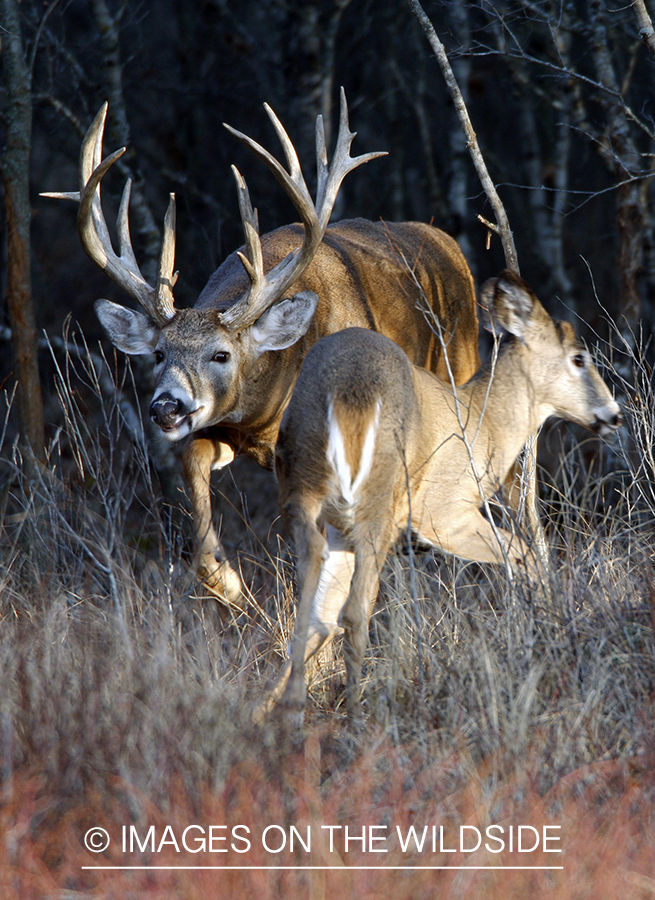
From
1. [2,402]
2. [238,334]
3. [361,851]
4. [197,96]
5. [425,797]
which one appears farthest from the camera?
[197,96]

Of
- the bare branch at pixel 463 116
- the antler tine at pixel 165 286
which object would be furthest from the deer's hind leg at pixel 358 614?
the bare branch at pixel 463 116

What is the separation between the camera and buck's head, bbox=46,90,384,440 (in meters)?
5.12

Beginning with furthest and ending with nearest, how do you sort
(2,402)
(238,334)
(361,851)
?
1. (2,402)
2. (238,334)
3. (361,851)

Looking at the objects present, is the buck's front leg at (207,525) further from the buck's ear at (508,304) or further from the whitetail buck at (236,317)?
the buck's ear at (508,304)

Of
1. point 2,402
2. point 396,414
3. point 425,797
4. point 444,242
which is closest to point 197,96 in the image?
point 2,402

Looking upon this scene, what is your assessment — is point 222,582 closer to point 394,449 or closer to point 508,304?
point 394,449

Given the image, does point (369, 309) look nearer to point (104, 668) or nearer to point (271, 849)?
point (104, 668)

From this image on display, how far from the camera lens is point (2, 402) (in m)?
10.2

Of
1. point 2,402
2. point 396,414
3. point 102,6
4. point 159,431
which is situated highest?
point 102,6

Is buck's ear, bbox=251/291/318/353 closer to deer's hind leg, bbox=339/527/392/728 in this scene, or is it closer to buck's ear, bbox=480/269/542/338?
buck's ear, bbox=480/269/542/338

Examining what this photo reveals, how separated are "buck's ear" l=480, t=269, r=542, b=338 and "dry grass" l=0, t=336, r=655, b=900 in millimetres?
1118

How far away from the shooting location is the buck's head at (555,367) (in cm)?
488

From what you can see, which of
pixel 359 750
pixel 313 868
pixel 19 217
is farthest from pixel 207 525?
pixel 313 868

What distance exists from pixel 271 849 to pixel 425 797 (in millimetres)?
565
